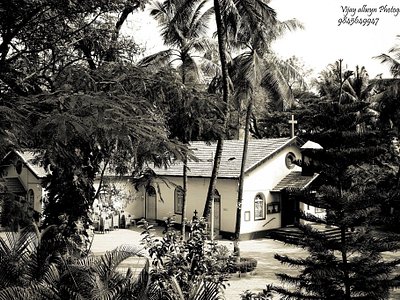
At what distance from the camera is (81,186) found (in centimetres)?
870

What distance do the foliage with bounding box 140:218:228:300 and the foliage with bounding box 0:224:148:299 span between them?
376 millimetres

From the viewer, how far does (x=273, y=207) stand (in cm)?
2352

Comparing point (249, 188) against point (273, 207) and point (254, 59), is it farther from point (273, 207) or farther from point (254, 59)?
point (254, 59)

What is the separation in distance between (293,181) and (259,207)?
2362 millimetres

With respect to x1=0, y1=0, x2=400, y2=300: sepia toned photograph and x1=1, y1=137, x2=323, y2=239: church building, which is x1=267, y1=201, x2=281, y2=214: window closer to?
x1=1, y1=137, x2=323, y2=239: church building

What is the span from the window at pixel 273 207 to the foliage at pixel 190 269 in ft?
55.8

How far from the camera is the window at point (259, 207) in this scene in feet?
74.5

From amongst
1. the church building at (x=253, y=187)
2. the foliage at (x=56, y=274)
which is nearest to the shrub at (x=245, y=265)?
the church building at (x=253, y=187)

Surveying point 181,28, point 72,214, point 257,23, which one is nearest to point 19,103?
point 72,214

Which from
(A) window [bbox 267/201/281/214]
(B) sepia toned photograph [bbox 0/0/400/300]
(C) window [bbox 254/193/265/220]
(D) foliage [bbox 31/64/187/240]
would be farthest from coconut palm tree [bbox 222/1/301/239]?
(D) foliage [bbox 31/64/187/240]

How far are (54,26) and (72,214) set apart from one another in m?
3.62

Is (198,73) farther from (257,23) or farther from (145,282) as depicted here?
(145,282)

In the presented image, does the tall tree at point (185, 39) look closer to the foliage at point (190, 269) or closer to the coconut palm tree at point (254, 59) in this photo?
the coconut palm tree at point (254, 59)

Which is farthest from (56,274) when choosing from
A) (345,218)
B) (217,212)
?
(217,212)
